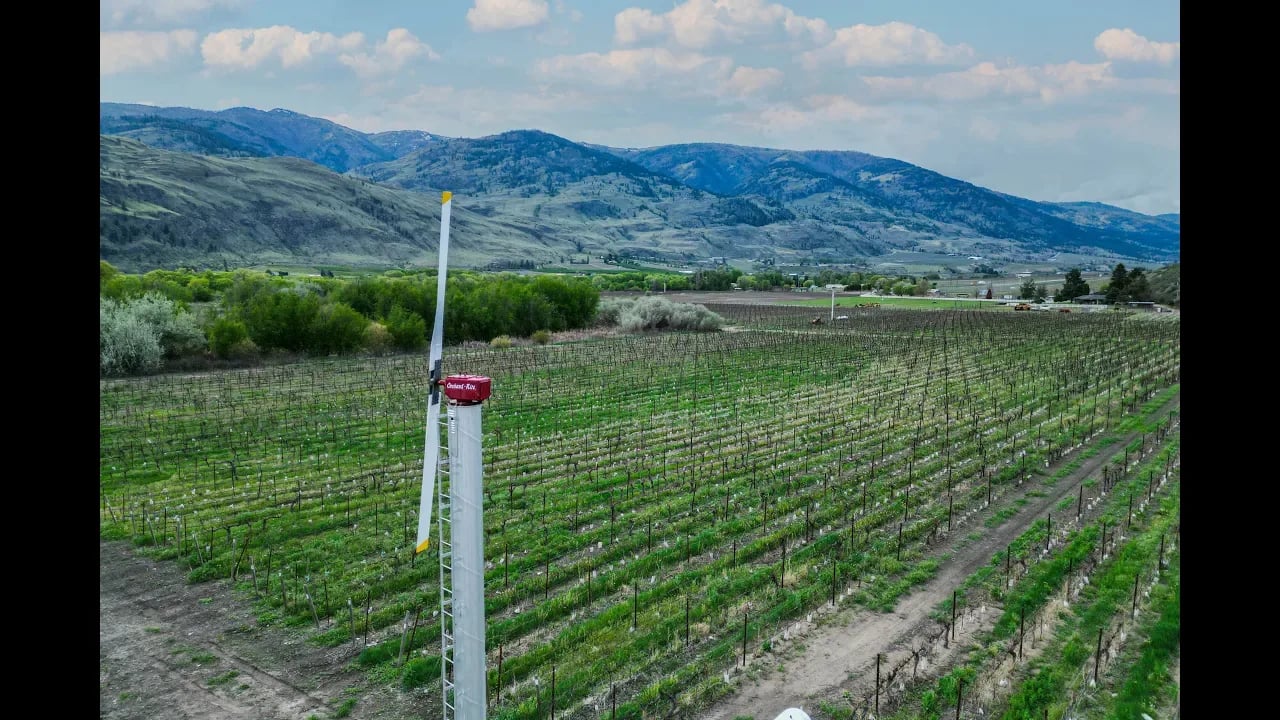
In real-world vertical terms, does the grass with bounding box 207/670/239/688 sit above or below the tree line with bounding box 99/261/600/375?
below

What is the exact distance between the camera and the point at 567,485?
2188 centimetres

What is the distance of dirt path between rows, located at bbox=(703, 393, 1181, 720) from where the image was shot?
11.4 metres

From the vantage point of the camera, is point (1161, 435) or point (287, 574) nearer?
point (287, 574)

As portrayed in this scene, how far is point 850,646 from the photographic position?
1299 cm

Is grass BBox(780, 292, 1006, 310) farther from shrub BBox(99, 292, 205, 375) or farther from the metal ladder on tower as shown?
the metal ladder on tower

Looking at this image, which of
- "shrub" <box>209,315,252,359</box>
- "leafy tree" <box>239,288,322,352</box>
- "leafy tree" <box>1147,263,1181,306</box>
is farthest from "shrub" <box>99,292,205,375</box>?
"leafy tree" <box>1147,263,1181,306</box>

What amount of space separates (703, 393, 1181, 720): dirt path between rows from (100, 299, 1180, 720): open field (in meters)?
0.07

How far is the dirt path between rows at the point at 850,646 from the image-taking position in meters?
11.4

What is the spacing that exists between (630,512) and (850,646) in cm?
754
